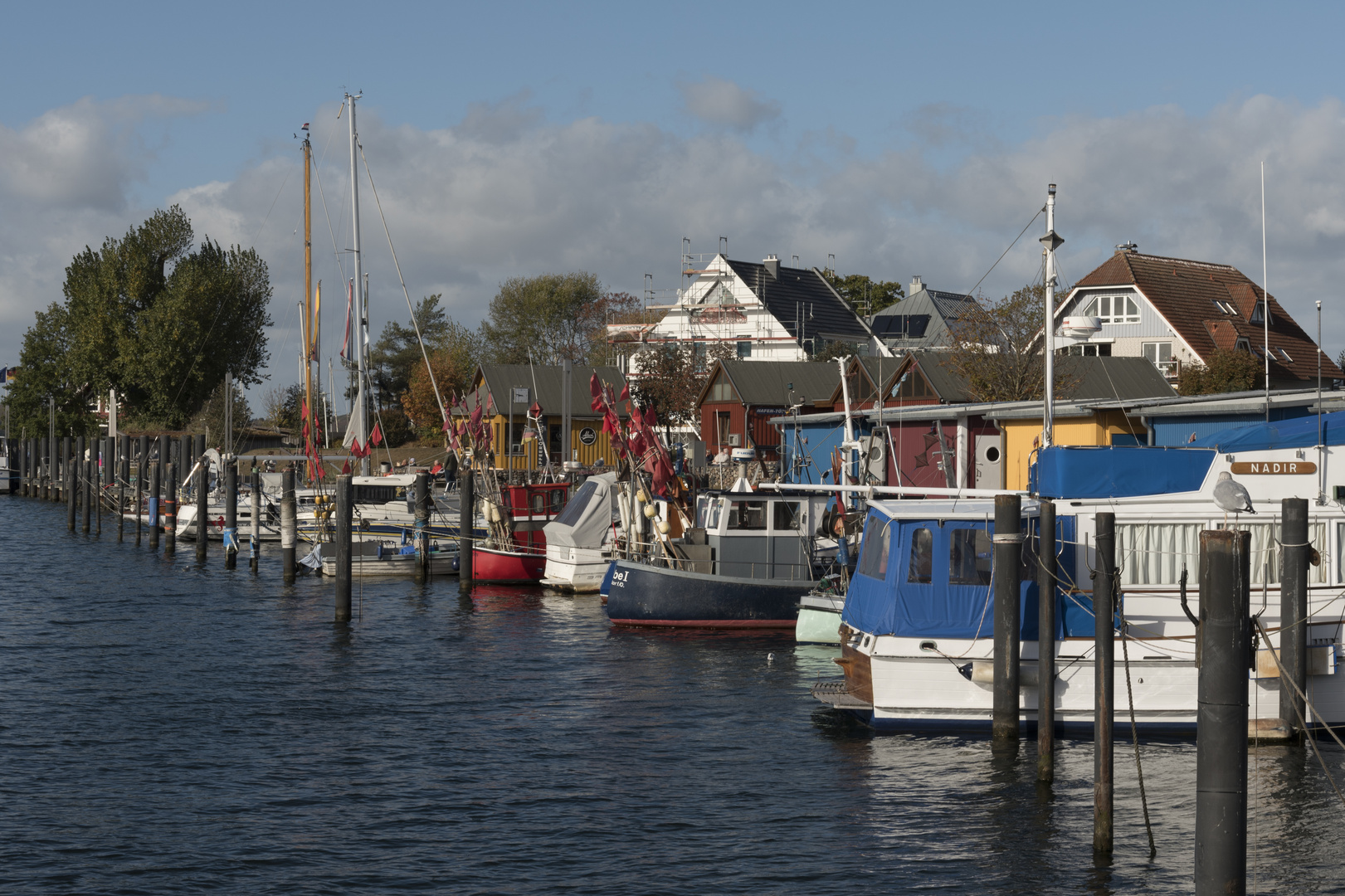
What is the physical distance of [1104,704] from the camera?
506 inches

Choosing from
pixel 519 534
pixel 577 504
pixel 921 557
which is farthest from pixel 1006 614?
pixel 519 534

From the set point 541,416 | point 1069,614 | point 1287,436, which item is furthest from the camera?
point 541,416

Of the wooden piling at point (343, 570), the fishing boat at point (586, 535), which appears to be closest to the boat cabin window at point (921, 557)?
the wooden piling at point (343, 570)

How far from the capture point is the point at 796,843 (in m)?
14.1

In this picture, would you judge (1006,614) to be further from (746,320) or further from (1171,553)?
(746,320)

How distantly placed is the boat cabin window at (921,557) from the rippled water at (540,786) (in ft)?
7.39

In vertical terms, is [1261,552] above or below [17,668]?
above

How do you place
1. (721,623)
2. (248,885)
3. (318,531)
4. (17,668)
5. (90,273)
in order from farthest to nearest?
(90,273), (318,531), (721,623), (17,668), (248,885)

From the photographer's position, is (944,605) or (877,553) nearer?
(944,605)

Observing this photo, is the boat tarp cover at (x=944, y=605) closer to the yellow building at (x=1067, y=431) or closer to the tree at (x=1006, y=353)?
the yellow building at (x=1067, y=431)

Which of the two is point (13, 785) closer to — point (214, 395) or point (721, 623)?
point (721, 623)

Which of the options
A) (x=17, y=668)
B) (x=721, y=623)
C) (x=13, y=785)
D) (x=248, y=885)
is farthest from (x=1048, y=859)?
(x=17, y=668)

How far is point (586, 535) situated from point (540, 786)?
57.5 ft

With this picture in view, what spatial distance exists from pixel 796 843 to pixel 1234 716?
21.6ft
